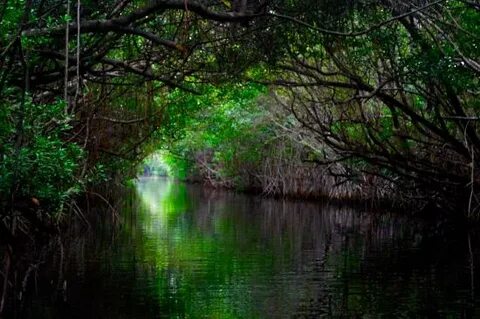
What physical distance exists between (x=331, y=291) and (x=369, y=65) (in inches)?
245

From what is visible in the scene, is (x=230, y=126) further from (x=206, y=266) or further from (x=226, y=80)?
(x=206, y=266)

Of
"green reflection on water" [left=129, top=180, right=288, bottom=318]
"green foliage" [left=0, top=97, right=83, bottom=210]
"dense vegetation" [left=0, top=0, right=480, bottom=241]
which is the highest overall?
"dense vegetation" [left=0, top=0, right=480, bottom=241]

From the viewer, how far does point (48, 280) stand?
8.35m

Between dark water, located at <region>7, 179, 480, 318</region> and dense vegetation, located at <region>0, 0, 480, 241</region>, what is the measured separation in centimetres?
90

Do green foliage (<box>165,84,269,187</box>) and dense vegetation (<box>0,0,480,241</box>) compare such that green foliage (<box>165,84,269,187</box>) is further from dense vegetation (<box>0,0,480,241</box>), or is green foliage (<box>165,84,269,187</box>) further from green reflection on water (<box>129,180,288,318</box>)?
green reflection on water (<box>129,180,288,318</box>)

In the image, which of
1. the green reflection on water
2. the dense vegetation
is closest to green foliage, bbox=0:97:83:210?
the dense vegetation

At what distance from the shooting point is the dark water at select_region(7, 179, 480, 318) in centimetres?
697

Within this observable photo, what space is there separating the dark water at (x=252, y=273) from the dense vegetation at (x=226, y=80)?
2.96 ft

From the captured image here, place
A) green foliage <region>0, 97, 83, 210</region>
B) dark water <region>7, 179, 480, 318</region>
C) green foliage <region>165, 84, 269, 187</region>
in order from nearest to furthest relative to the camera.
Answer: green foliage <region>0, 97, 83, 210</region>, dark water <region>7, 179, 480, 318</region>, green foliage <region>165, 84, 269, 187</region>

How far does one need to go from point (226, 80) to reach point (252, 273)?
149 inches

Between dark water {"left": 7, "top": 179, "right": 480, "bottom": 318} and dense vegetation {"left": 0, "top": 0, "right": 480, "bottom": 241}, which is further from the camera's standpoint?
dark water {"left": 7, "top": 179, "right": 480, "bottom": 318}

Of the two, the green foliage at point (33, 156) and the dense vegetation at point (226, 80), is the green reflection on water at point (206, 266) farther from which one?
the green foliage at point (33, 156)

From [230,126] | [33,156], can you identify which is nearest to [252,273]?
[33,156]

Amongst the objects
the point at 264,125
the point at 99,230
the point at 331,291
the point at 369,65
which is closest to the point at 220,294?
the point at 331,291
